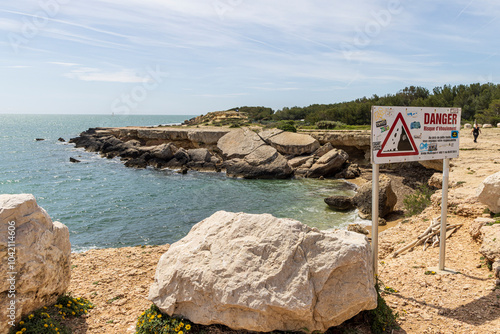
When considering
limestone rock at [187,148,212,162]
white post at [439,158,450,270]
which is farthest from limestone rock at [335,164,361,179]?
white post at [439,158,450,270]

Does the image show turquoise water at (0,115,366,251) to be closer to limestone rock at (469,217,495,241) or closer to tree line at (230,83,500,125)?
limestone rock at (469,217,495,241)

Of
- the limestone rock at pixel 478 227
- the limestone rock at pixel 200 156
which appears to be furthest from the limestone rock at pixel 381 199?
the limestone rock at pixel 200 156

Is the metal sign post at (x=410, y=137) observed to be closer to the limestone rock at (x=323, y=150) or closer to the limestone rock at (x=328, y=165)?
the limestone rock at (x=328, y=165)

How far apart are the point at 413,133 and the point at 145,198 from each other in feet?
67.2

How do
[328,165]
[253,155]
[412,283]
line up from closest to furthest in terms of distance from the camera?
[412,283] → [328,165] → [253,155]

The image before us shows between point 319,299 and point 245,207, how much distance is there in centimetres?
1706

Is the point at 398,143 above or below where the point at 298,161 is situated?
above

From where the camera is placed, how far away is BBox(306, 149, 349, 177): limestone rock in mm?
30531

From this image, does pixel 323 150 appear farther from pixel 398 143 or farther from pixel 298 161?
pixel 398 143

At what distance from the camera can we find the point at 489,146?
20.5 meters

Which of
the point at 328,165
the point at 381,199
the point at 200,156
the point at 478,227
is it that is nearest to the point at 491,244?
the point at 478,227

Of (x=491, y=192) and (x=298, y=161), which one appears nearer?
(x=491, y=192)

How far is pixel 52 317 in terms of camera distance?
5465 mm

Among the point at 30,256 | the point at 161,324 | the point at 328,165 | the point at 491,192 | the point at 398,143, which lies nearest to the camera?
the point at 161,324
